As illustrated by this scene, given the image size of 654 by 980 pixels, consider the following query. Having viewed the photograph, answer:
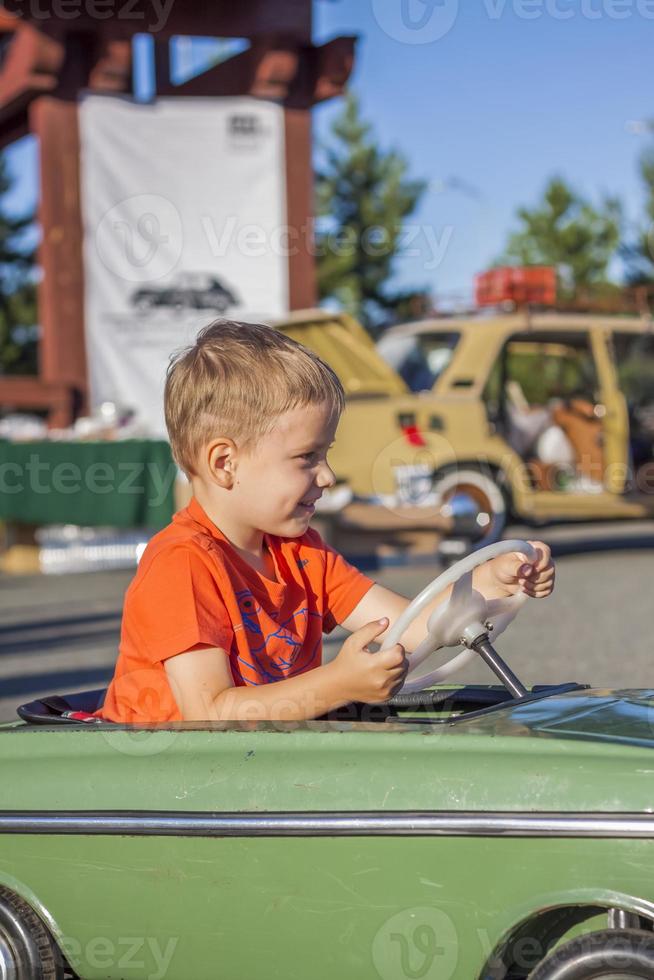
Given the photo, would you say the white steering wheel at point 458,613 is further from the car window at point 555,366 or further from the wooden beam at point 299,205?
the wooden beam at point 299,205

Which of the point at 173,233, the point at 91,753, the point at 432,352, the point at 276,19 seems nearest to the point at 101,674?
the point at 91,753

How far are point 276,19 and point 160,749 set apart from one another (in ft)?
50.8

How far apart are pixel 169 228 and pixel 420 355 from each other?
560 cm

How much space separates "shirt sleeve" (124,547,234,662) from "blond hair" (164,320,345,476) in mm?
235

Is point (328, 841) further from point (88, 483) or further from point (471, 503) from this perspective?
point (88, 483)

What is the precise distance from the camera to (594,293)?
103ft

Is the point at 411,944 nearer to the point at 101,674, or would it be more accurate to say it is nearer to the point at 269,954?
the point at 269,954

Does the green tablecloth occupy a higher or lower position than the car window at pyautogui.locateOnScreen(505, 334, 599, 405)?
lower

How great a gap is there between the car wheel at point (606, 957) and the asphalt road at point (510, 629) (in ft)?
11.8

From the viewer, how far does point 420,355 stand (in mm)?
11773

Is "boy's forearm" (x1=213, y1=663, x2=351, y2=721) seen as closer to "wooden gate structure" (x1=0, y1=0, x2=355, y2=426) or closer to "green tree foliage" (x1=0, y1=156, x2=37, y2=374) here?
"wooden gate structure" (x1=0, y1=0, x2=355, y2=426)

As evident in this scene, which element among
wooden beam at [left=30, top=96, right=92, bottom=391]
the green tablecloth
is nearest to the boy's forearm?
the green tablecloth

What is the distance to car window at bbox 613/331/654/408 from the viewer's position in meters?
12.0

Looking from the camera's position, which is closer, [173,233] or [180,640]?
[180,640]
